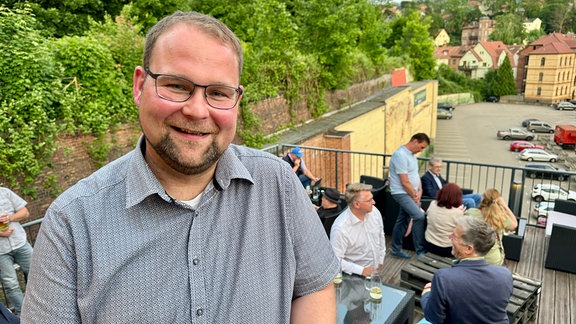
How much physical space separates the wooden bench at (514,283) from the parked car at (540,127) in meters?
8.63

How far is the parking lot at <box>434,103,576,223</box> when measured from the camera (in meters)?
11.2

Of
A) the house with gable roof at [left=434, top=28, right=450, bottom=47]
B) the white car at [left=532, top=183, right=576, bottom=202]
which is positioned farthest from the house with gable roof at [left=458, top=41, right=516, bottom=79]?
the house with gable roof at [left=434, top=28, right=450, bottom=47]

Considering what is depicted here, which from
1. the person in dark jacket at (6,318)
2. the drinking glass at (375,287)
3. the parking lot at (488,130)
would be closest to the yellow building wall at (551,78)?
the parking lot at (488,130)

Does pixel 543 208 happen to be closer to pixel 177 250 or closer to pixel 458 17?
pixel 177 250

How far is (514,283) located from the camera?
161 inches

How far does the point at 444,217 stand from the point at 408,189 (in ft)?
2.03

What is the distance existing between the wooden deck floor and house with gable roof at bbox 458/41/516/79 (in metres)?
27.2

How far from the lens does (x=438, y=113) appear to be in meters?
37.0

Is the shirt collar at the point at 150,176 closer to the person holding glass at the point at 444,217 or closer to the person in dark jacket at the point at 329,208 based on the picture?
the person in dark jacket at the point at 329,208

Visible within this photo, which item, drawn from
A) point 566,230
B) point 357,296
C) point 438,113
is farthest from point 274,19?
point 438,113

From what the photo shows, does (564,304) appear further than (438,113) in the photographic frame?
No

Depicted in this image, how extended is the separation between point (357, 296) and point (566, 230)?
3.43 metres

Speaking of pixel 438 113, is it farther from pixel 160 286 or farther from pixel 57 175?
pixel 160 286

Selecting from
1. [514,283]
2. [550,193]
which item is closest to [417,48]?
[550,193]
